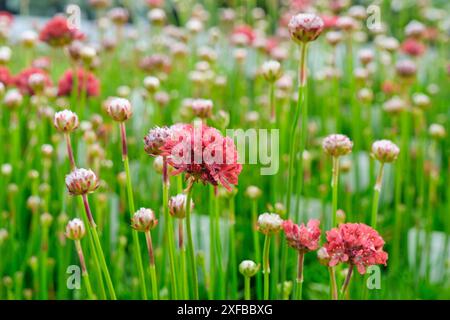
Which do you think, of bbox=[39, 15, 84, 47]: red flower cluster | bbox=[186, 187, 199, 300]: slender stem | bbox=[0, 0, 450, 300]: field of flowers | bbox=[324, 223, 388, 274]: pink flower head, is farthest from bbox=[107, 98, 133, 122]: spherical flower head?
bbox=[39, 15, 84, 47]: red flower cluster

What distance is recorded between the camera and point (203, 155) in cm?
55

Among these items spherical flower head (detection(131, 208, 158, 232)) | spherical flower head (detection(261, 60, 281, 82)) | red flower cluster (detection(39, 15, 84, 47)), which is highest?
red flower cluster (detection(39, 15, 84, 47))

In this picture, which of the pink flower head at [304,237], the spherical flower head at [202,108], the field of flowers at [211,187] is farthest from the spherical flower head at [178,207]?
the spherical flower head at [202,108]

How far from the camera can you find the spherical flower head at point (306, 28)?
65cm

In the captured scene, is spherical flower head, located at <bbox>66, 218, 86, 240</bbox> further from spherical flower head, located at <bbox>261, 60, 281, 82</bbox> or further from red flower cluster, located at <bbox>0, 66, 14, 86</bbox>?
red flower cluster, located at <bbox>0, 66, 14, 86</bbox>

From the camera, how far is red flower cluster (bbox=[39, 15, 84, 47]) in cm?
125

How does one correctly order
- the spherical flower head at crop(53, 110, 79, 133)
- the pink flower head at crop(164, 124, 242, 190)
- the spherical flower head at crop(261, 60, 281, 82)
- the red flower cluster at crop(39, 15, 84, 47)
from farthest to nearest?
the red flower cluster at crop(39, 15, 84, 47) < the spherical flower head at crop(261, 60, 281, 82) < the spherical flower head at crop(53, 110, 79, 133) < the pink flower head at crop(164, 124, 242, 190)

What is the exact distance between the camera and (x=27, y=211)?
48.9 inches

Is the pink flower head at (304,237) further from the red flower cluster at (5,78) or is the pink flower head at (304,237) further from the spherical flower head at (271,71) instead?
the red flower cluster at (5,78)

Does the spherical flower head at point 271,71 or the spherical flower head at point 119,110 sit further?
the spherical flower head at point 271,71

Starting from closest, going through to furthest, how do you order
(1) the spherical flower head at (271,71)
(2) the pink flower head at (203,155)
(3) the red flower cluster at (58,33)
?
(2) the pink flower head at (203,155) → (1) the spherical flower head at (271,71) → (3) the red flower cluster at (58,33)

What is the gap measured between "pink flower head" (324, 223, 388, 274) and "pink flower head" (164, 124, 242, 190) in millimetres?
123
